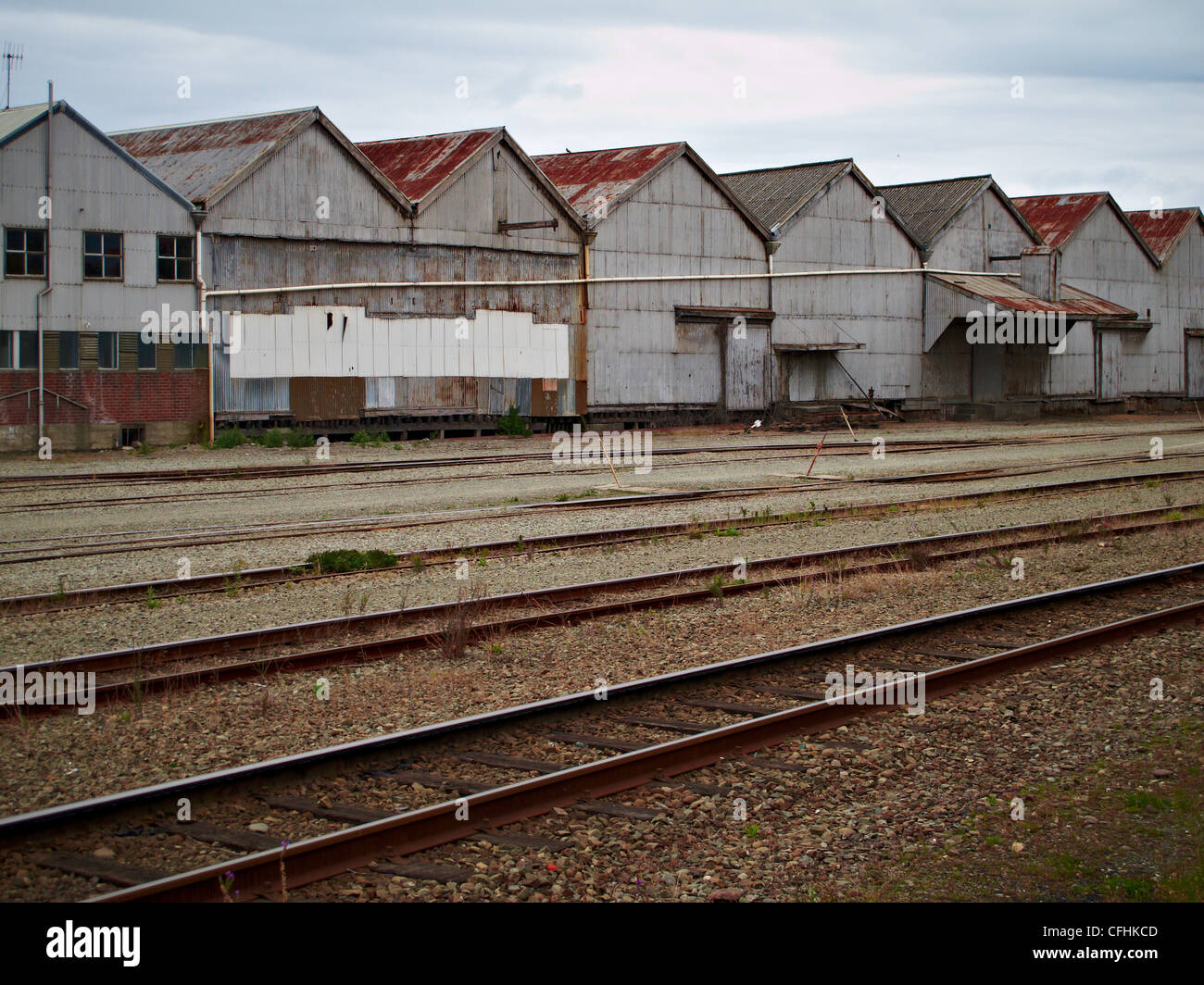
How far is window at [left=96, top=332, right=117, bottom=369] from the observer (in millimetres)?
28719

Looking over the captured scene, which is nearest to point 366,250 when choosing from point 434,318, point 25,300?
point 434,318

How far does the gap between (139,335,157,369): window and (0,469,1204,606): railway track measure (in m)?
15.3

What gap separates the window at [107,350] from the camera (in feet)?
94.2

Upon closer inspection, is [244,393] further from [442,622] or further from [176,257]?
[442,622]

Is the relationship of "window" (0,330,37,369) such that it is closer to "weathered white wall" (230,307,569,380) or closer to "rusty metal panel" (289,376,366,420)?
"weathered white wall" (230,307,569,380)

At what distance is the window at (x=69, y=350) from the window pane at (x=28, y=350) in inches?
21.4

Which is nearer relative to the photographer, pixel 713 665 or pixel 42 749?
pixel 42 749

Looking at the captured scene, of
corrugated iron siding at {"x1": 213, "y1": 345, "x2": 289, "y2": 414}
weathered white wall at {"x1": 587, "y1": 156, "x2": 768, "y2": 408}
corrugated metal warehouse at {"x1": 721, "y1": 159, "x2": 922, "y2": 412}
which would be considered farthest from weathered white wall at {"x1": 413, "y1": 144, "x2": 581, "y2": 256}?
corrugated metal warehouse at {"x1": 721, "y1": 159, "x2": 922, "y2": 412}

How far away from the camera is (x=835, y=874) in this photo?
5.75 meters

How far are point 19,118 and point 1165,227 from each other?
49.7 m

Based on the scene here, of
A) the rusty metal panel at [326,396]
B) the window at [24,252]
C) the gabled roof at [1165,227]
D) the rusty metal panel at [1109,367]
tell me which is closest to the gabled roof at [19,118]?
the window at [24,252]

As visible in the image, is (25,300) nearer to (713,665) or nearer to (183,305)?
(183,305)
